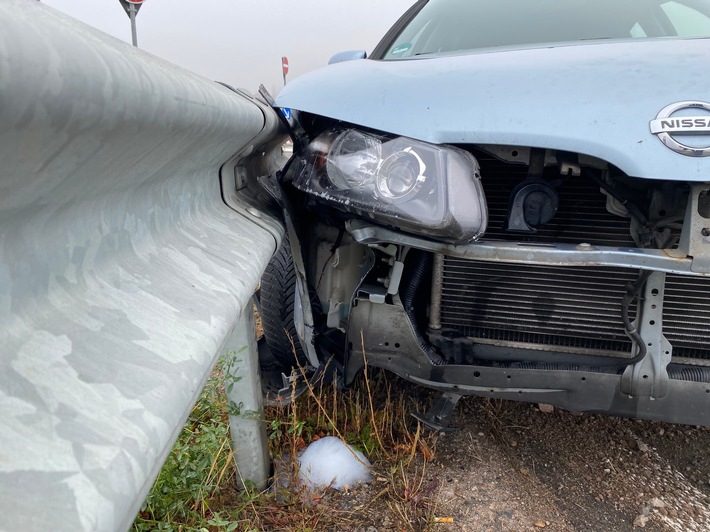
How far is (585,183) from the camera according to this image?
5.19 feet

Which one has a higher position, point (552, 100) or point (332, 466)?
point (552, 100)

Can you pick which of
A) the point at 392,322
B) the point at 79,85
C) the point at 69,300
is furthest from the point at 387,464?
the point at 79,85

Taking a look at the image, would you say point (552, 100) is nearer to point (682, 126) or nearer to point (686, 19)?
point (682, 126)

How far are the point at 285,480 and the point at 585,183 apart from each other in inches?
53.2

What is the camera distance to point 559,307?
5.63ft

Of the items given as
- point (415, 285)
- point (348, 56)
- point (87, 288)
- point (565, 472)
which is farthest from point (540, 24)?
point (87, 288)

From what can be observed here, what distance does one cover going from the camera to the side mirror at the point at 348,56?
218 centimetres

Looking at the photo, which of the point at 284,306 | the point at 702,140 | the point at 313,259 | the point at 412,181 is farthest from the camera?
the point at 284,306

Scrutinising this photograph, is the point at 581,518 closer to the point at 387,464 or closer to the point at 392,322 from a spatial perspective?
the point at 387,464

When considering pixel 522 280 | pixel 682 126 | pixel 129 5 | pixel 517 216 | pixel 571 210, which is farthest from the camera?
pixel 129 5

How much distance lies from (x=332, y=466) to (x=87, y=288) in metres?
1.38

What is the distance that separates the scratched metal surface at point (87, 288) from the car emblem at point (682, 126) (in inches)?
40.2

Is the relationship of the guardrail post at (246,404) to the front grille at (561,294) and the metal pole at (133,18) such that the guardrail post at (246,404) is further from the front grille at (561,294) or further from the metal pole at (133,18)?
the metal pole at (133,18)

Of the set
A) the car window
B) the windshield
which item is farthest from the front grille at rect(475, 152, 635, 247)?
the car window
